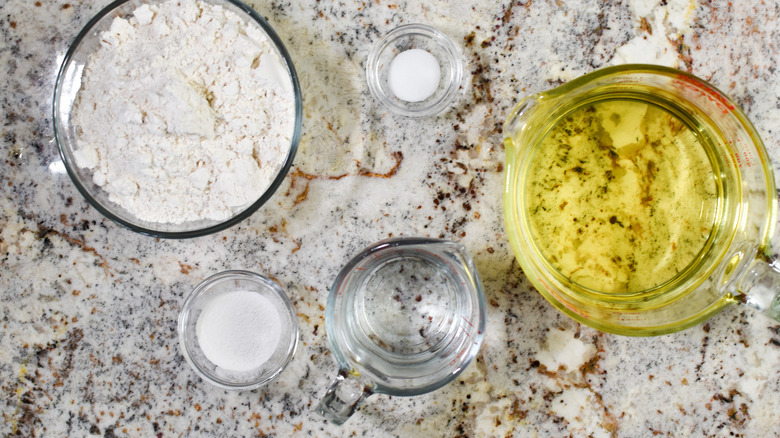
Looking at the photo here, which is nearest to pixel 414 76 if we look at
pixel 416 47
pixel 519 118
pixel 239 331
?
pixel 416 47

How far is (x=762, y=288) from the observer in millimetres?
888

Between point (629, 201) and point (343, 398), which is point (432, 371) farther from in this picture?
point (629, 201)

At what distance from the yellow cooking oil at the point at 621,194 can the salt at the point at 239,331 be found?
1.79 ft

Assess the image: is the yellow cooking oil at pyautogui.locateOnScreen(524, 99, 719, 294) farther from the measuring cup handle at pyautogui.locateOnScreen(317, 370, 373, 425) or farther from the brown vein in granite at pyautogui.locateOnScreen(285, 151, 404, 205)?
the measuring cup handle at pyautogui.locateOnScreen(317, 370, 373, 425)

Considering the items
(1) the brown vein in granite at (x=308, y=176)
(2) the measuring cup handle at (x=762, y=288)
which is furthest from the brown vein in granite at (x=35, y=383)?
(2) the measuring cup handle at (x=762, y=288)

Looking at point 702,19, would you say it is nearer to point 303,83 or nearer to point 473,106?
point 473,106

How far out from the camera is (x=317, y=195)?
116cm

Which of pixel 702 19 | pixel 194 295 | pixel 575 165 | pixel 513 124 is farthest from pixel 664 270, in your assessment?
pixel 194 295

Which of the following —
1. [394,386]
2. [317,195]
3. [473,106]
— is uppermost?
[473,106]

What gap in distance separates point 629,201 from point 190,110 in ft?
2.62

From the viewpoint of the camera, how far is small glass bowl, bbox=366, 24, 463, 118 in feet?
3.73

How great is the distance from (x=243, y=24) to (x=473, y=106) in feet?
1.53

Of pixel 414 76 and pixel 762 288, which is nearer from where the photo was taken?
pixel 762 288

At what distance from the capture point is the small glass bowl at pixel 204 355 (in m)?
1.14
